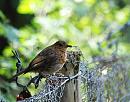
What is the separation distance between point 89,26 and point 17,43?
3646 mm

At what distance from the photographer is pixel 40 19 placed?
8438 mm

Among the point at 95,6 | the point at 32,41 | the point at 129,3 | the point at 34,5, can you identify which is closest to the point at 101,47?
the point at 32,41

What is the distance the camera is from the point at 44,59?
458 centimetres

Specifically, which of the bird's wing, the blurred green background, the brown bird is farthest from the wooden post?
the blurred green background

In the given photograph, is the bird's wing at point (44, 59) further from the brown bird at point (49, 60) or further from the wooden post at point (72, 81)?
the wooden post at point (72, 81)

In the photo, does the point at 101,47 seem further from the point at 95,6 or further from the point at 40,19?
the point at 95,6

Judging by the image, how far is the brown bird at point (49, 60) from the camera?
429 centimetres

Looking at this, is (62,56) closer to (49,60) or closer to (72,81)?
(49,60)

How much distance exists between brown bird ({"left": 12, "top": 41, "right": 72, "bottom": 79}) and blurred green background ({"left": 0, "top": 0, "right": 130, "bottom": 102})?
4.25 ft

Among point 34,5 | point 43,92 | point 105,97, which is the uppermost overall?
point 34,5

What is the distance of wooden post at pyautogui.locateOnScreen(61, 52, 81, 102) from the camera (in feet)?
12.8

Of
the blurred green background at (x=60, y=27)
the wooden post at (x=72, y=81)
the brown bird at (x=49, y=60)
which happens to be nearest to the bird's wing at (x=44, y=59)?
the brown bird at (x=49, y=60)

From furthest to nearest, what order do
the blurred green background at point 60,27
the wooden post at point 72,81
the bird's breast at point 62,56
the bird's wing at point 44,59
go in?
1. the blurred green background at point 60,27
2. the bird's wing at point 44,59
3. the bird's breast at point 62,56
4. the wooden post at point 72,81

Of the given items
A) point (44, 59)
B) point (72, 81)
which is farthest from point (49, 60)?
point (72, 81)
